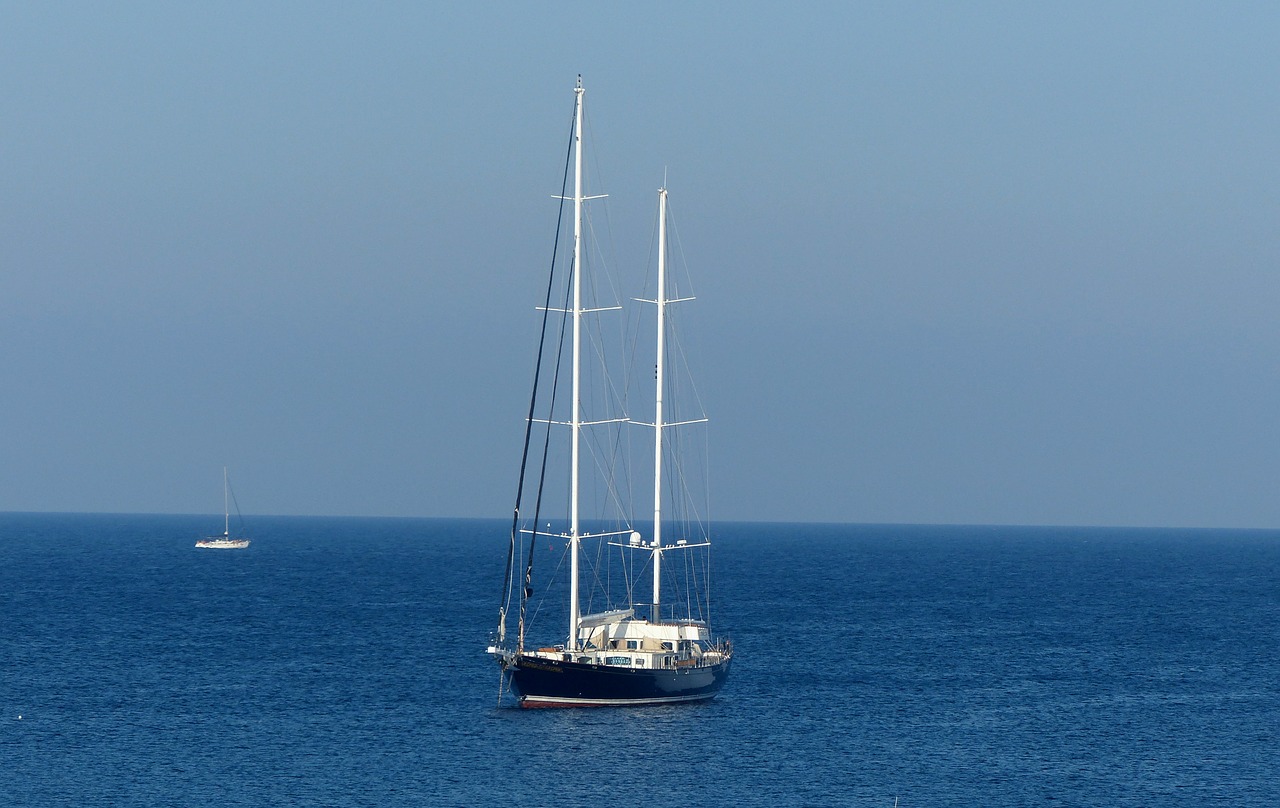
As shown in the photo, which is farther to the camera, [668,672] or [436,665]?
[436,665]

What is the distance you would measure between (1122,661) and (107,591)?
377 feet

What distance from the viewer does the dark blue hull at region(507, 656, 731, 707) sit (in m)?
82.1

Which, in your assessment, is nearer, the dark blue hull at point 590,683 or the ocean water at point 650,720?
the ocean water at point 650,720

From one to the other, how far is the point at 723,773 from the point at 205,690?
3840cm

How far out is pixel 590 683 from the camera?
8244 cm

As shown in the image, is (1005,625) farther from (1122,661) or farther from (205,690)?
(205,690)

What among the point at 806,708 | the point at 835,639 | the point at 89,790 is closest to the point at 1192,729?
the point at 806,708

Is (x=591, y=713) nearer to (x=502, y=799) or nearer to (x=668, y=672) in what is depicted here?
(x=668, y=672)

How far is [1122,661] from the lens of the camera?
381ft

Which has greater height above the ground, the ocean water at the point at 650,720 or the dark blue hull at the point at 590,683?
the dark blue hull at the point at 590,683

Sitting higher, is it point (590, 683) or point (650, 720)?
point (590, 683)

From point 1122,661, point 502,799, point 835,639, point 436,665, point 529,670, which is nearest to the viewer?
point 502,799

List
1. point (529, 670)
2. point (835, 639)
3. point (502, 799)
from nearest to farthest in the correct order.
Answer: point (502, 799) → point (529, 670) → point (835, 639)

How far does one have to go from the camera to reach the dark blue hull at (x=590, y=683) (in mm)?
82062
